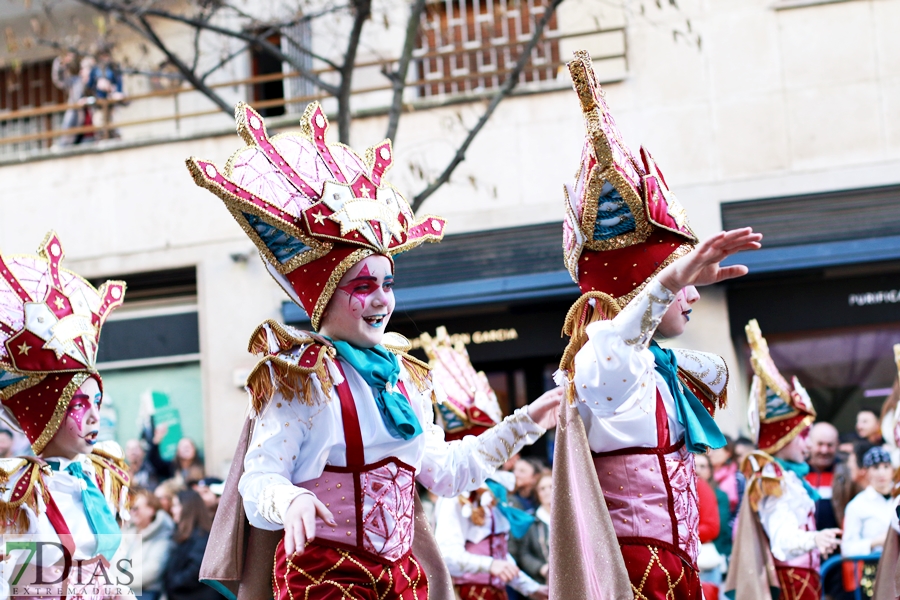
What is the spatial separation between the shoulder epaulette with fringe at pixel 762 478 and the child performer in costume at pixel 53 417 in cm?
369

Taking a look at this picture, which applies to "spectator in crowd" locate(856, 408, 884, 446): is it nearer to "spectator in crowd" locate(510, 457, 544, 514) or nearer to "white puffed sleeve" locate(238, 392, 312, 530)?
"spectator in crowd" locate(510, 457, 544, 514)

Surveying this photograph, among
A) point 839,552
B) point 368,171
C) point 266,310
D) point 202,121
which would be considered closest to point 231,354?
point 266,310

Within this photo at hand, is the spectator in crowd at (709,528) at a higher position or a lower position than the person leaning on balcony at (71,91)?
lower

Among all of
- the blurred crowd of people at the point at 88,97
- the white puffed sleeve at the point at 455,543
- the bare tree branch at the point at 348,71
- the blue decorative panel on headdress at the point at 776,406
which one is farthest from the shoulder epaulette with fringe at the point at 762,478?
the blurred crowd of people at the point at 88,97

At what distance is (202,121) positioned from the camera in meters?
14.3

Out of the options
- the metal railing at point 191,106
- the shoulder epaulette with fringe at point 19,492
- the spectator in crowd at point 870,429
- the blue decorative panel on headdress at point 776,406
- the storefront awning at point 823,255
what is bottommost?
the spectator in crowd at point 870,429

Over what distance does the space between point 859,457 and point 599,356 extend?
5.03 meters

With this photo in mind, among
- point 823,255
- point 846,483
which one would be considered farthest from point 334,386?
point 823,255

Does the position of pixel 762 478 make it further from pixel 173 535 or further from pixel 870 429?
pixel 173 535

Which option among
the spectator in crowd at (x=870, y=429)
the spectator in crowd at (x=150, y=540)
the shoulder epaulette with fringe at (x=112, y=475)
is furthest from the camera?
the spectator in crowd at (x=870, y=429)

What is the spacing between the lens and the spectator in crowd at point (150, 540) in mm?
8750

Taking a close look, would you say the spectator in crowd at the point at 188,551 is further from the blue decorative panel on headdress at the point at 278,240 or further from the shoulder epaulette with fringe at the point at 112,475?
the blue decorative panel on headdress at the point at 278,240

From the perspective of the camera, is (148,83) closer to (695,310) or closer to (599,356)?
(695,310)

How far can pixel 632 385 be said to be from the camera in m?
3.93
